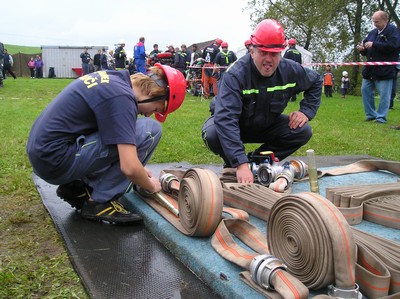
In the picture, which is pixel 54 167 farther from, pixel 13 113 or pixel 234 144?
pixel 13 113

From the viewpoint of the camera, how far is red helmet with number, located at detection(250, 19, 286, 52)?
3393 millimetres

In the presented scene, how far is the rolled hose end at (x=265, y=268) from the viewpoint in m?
1.92

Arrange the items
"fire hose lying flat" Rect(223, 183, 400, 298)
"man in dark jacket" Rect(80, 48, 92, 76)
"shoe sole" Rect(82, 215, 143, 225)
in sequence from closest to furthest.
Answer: "fire hose lying flat" Rect(223, 183, 400, 298) < "shoe sole" Rect(82, 215, 143, 225) < "man in dark jacket" Rect(80, 48, 92, 76)

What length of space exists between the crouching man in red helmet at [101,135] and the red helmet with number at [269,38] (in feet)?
2.63

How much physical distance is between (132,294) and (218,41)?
1569cm

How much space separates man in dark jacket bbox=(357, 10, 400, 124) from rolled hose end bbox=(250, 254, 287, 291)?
776 centimetres

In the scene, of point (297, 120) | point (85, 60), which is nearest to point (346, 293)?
point (297, 120)

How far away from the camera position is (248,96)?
3771mm

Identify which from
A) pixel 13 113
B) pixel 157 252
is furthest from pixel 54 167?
pixel 13 113

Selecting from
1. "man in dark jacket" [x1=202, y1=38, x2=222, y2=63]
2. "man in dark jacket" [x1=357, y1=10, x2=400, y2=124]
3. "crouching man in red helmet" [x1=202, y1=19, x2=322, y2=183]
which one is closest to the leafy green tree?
"man in dark jacket" [x1=202, y1=38, x2=222, y2=63]

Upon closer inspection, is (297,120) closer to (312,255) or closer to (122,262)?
(122,262)

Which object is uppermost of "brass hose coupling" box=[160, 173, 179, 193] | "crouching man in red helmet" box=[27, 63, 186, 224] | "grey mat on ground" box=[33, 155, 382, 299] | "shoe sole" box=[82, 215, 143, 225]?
"crouching man in red helmet" box=[27, 63, 186, 224]

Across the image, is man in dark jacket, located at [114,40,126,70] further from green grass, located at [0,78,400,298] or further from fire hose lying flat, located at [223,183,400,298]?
fire hose lying flat, located at [223,183,400,298]

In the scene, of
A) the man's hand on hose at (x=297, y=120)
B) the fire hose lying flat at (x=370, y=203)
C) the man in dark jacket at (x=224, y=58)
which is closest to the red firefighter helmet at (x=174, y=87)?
the fire hose lying flat at (x=370, y=203)
